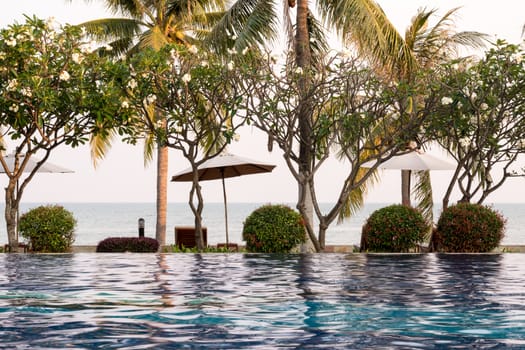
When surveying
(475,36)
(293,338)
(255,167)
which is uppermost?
(475,36)

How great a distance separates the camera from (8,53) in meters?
19.8

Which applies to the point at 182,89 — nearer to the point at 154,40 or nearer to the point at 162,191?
the point at 154,40

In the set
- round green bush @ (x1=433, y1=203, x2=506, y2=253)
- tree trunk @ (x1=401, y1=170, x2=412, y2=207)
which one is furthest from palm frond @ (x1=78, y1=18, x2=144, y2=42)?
round green bush @ (x1=433, y1=203, x2=506, y2=253)

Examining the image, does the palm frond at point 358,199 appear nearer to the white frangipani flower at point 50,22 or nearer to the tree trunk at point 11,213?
the tree trunk at point 11,213

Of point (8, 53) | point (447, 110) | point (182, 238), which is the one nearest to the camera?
point (8, 53)

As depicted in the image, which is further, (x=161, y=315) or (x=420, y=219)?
(x=420, y=219)

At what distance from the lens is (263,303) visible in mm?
11258

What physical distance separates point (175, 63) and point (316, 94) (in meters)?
3.49

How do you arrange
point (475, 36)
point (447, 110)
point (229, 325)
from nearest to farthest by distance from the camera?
point (229, 325)
point (447, 110)
point (475, 36)

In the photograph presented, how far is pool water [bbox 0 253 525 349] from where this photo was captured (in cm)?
859

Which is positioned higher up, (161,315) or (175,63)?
(175,63)

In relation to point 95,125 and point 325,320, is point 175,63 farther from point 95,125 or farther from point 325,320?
point 325,320

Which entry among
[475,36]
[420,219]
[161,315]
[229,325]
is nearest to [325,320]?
[229,325]

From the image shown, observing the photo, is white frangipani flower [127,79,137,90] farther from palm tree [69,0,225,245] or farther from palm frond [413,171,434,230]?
palm frond [413,171,434,230]
